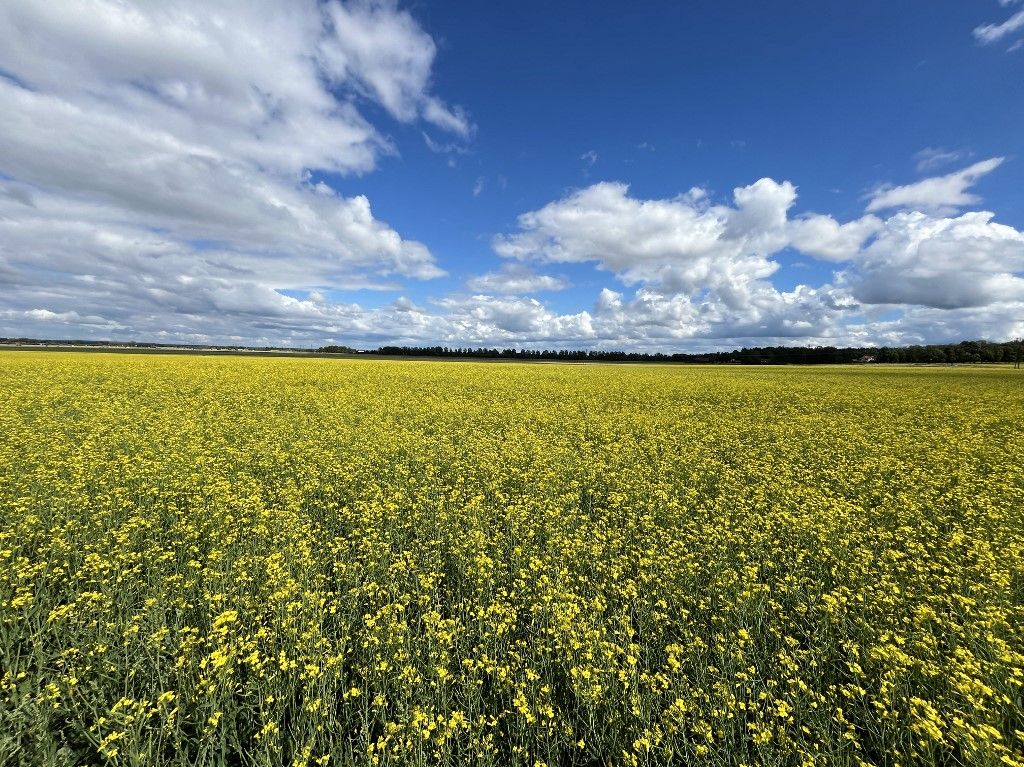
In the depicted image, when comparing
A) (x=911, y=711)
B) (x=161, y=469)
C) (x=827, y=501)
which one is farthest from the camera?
(x=161, y=469)

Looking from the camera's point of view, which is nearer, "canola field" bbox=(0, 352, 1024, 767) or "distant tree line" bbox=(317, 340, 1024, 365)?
"canola field" bbox=(0, 352, 1024, 767)

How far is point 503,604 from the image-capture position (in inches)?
195

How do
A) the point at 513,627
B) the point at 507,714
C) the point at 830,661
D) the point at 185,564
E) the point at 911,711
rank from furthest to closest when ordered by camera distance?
the point at 185,564 < the point at 513,627 < the point at 830,661 < the point at 507,714 < the point at 911,711

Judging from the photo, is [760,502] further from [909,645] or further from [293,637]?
[293,637]

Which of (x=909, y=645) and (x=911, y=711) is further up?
(x=911, y=711)

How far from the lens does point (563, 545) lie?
6.28m

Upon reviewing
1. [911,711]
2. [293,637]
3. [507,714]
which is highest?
[911,711]

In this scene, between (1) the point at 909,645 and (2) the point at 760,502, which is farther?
(2) the point at 760,502

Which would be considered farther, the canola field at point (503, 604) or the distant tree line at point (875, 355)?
the distant tree line at point (875, 355)

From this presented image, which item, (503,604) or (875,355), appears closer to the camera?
(503,604)

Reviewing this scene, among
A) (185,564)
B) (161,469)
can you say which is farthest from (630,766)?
(161,469)

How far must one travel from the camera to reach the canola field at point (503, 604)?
11.2 ft

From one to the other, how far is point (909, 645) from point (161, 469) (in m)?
12.2

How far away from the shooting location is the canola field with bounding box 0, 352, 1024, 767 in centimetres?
341
